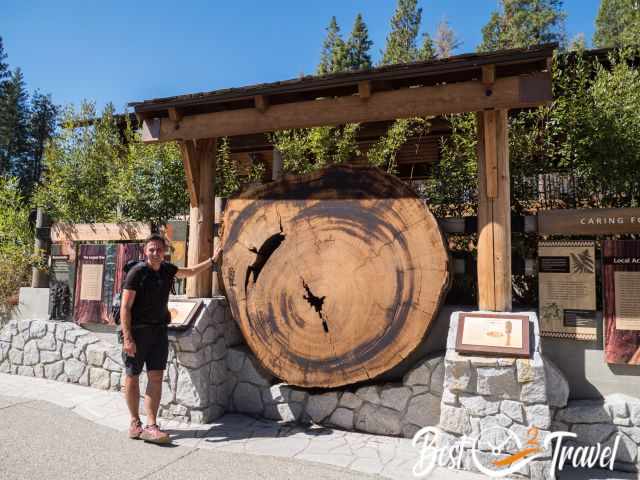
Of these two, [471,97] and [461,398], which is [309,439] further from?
[471,97]

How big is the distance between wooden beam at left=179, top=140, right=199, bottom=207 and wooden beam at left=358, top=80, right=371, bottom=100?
197 cm

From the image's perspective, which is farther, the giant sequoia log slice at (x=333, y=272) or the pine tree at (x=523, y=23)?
the pine tree at (x=523, y=23)

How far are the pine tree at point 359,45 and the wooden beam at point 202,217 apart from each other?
24.6 metres

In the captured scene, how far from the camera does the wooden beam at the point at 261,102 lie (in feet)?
13.4

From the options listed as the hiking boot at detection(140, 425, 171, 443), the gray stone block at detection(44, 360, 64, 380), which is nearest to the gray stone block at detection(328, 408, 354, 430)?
the hiking boot at detection(140, 425, 171, 443)

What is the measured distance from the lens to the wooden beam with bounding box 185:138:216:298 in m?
4.62

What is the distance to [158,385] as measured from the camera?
12.2 feet

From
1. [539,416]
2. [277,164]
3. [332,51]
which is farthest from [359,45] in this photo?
[539,416]

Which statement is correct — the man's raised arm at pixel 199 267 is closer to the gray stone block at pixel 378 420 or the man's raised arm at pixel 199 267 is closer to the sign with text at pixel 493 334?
the gray stone block at pixel 378 420

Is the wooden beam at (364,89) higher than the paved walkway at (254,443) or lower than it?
higher

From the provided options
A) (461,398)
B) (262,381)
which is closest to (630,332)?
(461,398)

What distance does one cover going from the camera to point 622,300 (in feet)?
11.5

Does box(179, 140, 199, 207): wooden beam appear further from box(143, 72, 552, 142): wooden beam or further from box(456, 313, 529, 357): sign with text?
box(456, 313, 529, 357): sign with text

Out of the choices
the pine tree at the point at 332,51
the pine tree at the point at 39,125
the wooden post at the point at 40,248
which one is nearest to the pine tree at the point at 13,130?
the pine tree at the point at 39,125
